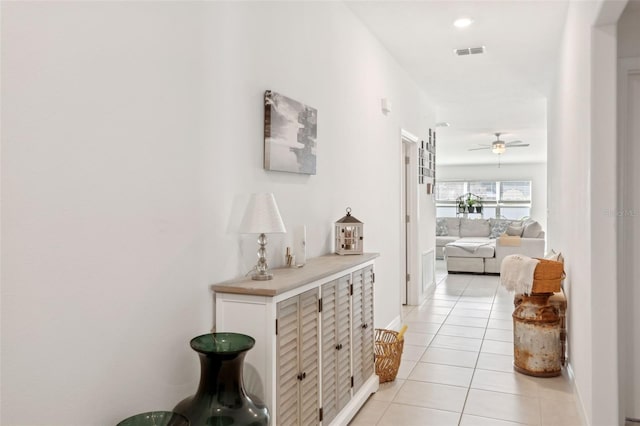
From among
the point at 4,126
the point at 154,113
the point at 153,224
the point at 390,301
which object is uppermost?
the point at 154,113

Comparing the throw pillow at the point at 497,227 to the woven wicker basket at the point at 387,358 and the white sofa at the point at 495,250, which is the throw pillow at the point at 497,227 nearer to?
the white sofa at the point at 495,250

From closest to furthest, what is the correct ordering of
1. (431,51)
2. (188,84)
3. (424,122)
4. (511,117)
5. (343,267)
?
(188,84), (343,267), (431,51), (424,122), (511,117)

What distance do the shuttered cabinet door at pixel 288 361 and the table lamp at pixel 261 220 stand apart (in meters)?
0.19

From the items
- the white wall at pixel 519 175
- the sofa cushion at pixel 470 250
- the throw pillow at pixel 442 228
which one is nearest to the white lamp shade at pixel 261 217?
the sofa cushion at pixel 470 250

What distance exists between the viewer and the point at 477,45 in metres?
4.36

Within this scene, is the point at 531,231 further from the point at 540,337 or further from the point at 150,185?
the point at 150,185

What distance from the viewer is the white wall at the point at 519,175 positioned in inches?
537

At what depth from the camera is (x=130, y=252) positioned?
5.38ft

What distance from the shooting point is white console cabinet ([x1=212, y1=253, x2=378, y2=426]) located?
1959 millimetres

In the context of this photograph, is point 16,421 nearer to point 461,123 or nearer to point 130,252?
point 130,252

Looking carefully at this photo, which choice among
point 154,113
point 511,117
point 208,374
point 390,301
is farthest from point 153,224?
point 511,117

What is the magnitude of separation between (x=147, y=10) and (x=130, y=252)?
86cm

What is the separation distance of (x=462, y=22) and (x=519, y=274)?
199 cm

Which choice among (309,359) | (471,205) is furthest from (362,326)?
(471,205)
